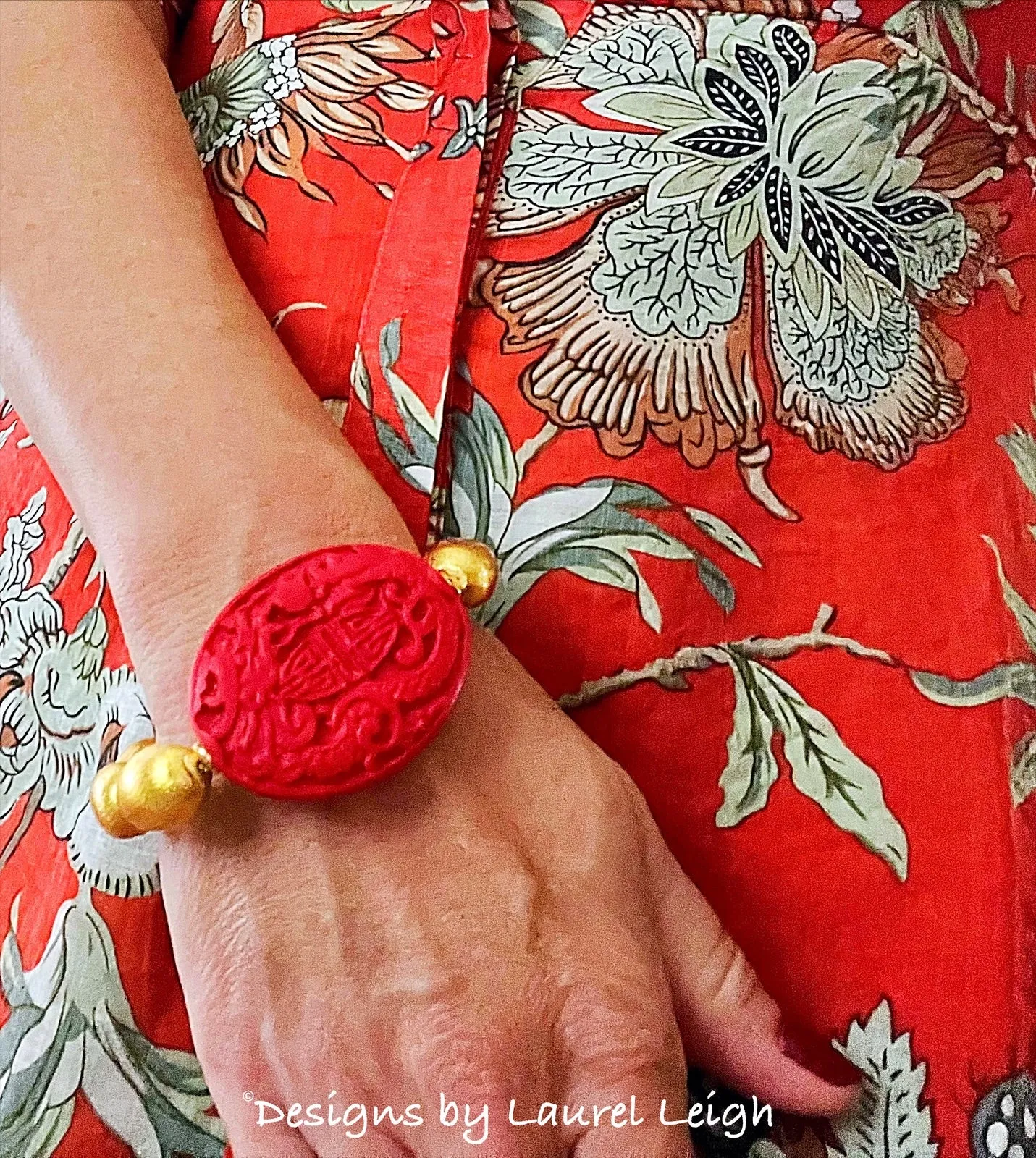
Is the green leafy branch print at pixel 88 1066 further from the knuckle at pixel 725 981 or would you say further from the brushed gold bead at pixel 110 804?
the knuckle at pixel 725 981

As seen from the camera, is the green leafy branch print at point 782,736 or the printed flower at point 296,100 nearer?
the green leafy branch print at point 782,736

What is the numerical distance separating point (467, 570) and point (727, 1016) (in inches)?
8.0

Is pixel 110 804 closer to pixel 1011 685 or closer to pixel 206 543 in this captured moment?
pixel 206 543

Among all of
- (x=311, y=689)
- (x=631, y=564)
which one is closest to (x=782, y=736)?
(x=631, y=564)

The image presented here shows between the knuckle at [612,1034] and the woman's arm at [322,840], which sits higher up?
the woman's arm at [322,840]

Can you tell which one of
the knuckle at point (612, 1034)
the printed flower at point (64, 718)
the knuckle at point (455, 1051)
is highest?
the printed flower at point (64, 718)

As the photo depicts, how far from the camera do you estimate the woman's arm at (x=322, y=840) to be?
0.42 m

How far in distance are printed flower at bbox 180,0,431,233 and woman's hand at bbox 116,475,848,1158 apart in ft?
0.98

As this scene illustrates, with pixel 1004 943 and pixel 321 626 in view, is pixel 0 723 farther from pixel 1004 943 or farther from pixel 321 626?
pixel 1004 943

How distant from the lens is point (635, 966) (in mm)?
436

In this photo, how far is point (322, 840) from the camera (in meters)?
0.44

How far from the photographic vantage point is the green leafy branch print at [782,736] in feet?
1.54

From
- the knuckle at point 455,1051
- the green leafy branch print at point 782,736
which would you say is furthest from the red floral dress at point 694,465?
the knuckle at point 455,1051

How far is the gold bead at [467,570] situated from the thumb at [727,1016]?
0.12 metres
